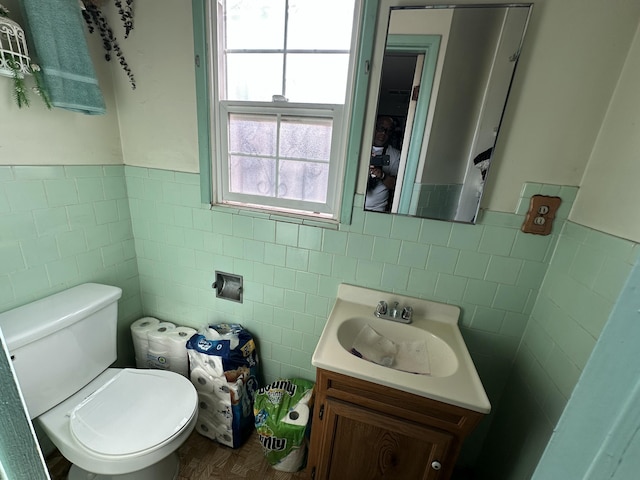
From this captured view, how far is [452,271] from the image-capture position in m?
1.17

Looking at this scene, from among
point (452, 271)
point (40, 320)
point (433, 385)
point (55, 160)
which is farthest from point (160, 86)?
point (433, 385)

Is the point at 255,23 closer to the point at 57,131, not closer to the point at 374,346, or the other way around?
the point at 57,131

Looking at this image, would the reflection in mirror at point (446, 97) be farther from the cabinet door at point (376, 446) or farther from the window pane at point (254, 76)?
the cabinet door at point (376, 446)

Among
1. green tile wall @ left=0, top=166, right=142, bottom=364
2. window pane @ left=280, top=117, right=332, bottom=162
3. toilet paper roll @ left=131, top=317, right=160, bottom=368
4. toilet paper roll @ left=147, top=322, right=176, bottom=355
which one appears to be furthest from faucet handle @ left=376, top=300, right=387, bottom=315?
green tile wall @ left=0, top=166, right=142, bottom=364

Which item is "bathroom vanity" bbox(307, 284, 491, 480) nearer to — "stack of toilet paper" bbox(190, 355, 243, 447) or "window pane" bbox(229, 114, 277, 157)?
"stack of toilet paper" bbox(190, 355, 243, 447)

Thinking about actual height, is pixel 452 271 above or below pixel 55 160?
below

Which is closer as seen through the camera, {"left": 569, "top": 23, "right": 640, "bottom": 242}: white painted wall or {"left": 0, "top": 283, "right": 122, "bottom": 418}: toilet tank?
{"left": 569, "top": 23, "right": 640, "bottom": 242}: white painted wall

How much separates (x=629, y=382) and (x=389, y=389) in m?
0.71

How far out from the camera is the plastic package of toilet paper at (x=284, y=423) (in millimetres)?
1269

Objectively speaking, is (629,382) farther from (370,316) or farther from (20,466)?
(370,316)

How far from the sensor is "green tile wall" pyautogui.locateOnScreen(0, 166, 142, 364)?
110cm

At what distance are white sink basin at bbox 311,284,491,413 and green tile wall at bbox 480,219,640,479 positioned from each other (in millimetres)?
271

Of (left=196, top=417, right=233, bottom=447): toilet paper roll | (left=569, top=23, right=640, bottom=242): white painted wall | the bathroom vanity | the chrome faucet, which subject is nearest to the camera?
(left=569, top=23, right=640, bottom=242): white painted wall

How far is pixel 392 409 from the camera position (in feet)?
3.07
